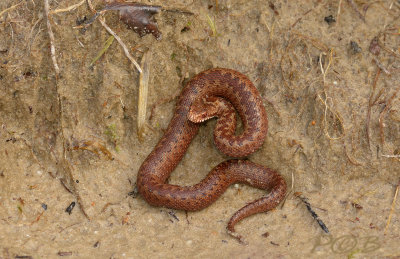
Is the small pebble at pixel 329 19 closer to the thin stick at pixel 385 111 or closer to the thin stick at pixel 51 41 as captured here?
the thin stick at pixel 385 111

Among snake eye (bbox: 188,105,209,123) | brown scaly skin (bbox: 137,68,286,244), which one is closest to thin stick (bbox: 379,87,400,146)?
brown scaly skin (bbox: 137,68,286,244)

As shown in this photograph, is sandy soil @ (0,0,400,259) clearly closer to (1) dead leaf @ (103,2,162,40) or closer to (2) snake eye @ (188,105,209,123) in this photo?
(1) dead leaf @ (103,2,162,40)

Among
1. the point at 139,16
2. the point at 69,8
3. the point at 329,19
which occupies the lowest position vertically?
the point at 69,8

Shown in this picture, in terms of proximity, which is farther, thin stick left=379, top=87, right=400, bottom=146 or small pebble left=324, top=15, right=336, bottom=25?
small pebble left=324, top=15, right=336, bottom=25

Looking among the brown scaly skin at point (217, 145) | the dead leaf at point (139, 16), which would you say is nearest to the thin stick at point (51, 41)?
the dead leaf at point (139, 16)

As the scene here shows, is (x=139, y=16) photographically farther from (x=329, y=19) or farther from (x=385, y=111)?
(x=385, y=111)

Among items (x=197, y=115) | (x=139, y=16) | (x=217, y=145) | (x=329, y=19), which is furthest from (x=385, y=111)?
(x=139, y=16)
